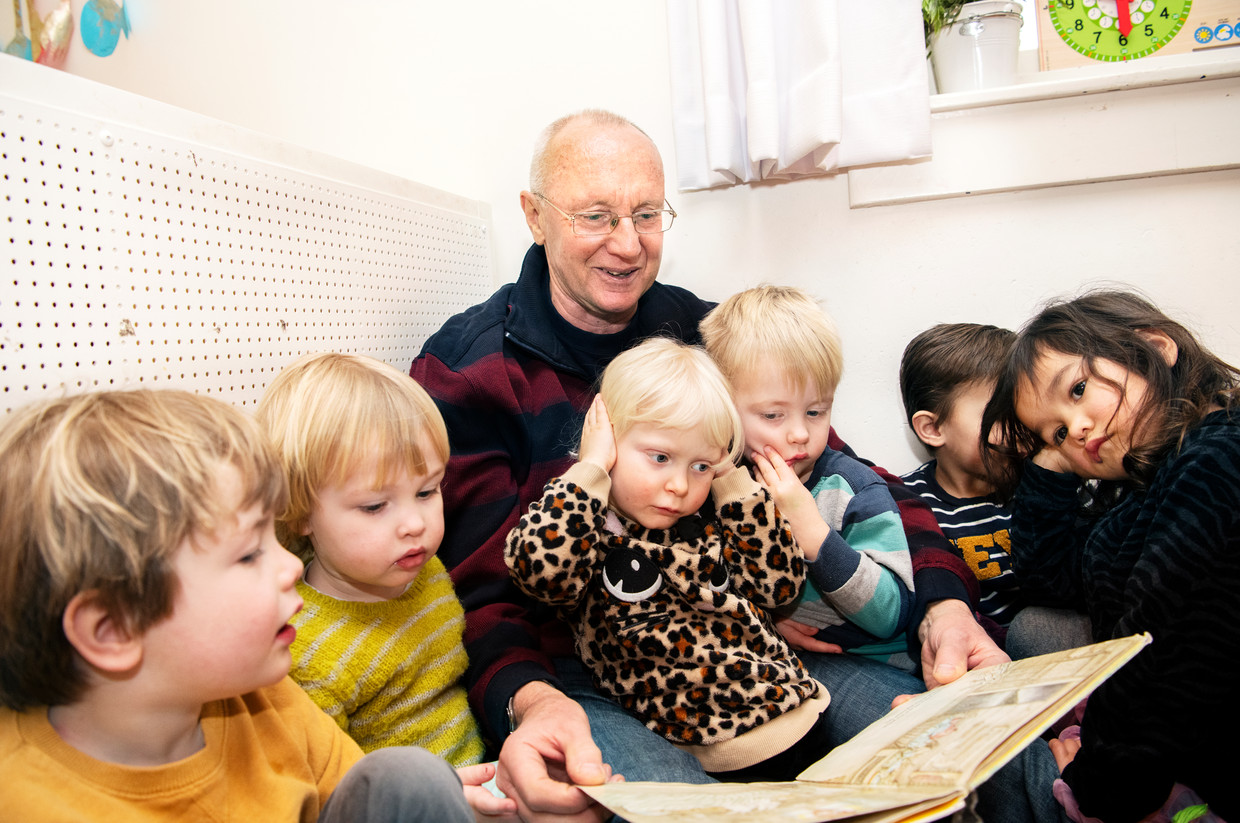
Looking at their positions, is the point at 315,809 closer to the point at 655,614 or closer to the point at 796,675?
the point at 655,614

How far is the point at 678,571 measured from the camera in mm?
1313

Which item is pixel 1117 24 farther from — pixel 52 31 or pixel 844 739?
pixel 52 31

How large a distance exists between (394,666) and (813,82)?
1452 mm

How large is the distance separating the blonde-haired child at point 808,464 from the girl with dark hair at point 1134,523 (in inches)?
10.8

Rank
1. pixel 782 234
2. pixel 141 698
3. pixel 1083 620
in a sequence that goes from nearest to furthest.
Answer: pixel 141 698 → pixel 1083 620 → pixel 782 234

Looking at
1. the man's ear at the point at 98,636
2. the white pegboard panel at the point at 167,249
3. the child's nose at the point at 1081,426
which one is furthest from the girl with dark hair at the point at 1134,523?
the white pegboard panel at the point at 167,249

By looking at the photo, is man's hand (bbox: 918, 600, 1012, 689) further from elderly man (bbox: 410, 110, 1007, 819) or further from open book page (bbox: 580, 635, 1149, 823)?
open book page (bbox: 580, 635, 1149, 823)

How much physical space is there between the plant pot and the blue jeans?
4.59 ft

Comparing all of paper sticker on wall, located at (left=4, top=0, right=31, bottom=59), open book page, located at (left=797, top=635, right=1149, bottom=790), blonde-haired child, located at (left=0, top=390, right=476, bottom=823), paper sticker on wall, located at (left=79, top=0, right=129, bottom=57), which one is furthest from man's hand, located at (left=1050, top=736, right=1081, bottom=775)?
paper sticker on wall, located at (left=4, top=0, right=31, bottom=59)

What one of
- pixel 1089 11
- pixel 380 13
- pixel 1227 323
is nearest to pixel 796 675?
pixel 1227 323

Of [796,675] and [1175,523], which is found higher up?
[1175,523]

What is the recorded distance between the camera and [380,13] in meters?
2.28

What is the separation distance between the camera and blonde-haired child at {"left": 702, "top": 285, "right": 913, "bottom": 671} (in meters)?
1.46

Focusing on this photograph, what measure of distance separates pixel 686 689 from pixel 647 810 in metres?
0.46
